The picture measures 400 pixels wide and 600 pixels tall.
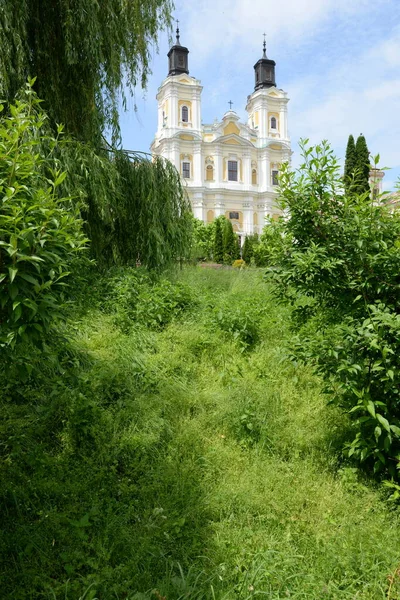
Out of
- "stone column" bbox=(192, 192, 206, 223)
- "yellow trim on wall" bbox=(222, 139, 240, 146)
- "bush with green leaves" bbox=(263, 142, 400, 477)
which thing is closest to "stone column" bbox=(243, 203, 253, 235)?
"stone column" bbox=(192, 192, 206, 223)

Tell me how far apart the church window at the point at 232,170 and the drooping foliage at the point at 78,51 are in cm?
3198

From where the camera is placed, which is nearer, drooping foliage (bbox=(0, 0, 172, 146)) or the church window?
drooping foliage (bbox=(0, 0, 172, 146))

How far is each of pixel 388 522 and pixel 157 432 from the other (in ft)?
5.52

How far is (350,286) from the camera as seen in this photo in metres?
2.93

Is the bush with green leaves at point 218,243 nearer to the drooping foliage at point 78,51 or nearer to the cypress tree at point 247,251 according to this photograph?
the cypress tree at point 247,251

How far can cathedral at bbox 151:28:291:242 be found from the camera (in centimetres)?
3569

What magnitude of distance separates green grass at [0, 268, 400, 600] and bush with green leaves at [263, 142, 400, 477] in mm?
396

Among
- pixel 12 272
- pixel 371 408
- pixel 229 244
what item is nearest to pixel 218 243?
pixel 229 244

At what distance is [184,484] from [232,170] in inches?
1462

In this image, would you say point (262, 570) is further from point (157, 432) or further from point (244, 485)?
point (157, 432)

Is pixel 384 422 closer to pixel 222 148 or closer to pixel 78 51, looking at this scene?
pixel 78 51

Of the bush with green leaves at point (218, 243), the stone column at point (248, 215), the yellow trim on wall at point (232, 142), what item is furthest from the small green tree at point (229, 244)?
the yellow trim on wall at point (232, 142)

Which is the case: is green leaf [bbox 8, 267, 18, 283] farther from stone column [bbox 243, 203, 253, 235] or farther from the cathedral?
stone column [bbox 243, 203, 253, 235]

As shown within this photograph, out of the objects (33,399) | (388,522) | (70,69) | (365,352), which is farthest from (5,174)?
(70,69)
